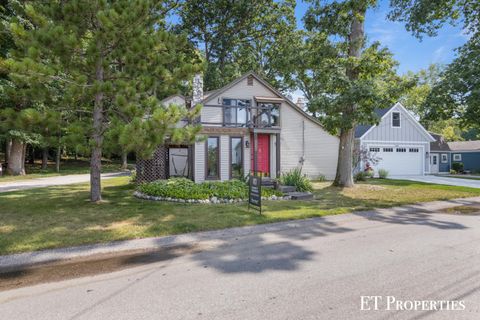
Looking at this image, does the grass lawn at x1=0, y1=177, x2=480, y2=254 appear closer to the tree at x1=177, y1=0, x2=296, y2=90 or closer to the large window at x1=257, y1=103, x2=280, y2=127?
the large window at x1=257, y1=103, x2=280, y2=127

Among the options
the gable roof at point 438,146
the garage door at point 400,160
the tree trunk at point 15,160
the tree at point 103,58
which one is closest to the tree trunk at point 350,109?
the tree at point 103,58

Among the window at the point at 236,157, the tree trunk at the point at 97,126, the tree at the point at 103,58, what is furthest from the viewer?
the window at the point at 236,157

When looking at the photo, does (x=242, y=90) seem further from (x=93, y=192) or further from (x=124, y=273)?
(x=124, y=273)

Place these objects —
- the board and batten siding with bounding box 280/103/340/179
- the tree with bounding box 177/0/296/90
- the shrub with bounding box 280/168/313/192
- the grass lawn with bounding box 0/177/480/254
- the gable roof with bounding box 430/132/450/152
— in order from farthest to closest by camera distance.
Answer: the gable roof with bounding box 430/132/450/152
the tree with bounding box 177/0/296/90
the board and batten siding with bounding box 280/103/340/179
the shrub with bounding box 280/168/313/192
the grass lawn with bounding box 0/177/480/254

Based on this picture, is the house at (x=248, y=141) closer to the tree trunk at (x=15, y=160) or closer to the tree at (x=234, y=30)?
the tree at (x=234, y=30)

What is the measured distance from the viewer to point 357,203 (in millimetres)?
10047

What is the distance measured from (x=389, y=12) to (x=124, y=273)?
14.7 m

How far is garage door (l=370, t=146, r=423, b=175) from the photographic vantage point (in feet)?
71.6

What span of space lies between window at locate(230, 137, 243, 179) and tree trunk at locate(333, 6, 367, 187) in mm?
4923

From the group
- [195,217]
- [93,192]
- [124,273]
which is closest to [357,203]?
[195,217]

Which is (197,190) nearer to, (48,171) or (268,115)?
(268,115)

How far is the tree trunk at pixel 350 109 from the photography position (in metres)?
12.9

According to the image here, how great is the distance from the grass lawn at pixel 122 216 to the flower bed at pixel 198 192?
1.79 ft

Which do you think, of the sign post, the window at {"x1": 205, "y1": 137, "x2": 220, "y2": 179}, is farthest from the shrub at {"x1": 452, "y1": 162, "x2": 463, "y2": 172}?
the sign post
